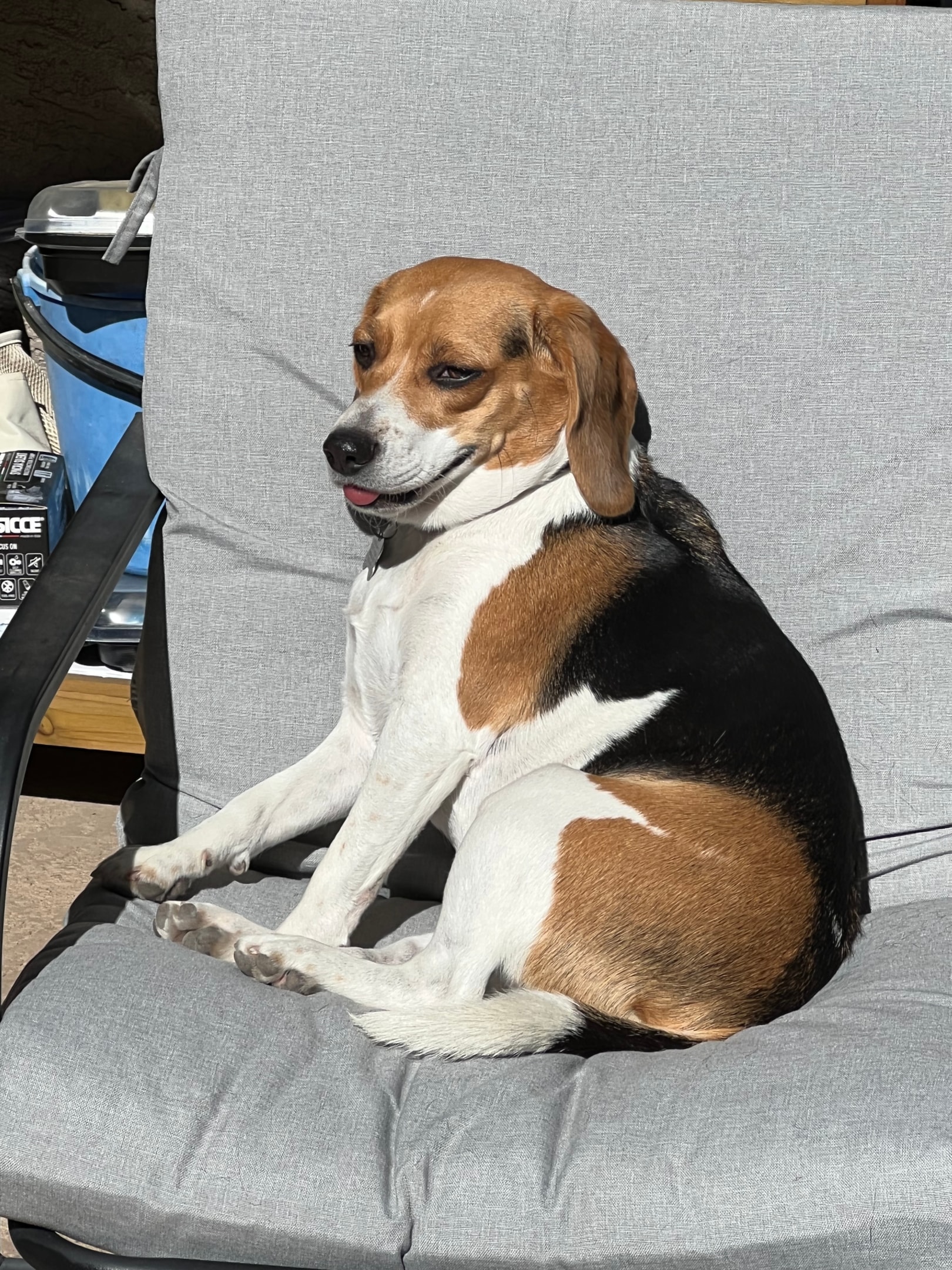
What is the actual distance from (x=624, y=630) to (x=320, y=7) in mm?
1070

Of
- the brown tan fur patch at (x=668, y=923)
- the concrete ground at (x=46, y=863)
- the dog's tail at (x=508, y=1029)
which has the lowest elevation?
the concrete ground at (x=46, y=863)

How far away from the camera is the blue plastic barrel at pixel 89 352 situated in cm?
253

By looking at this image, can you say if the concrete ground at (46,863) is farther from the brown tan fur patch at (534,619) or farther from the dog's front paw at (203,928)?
the brown tan fur patch at (534,619)

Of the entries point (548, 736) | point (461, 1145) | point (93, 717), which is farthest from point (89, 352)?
point (461, 1145)

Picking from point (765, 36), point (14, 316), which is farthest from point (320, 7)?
point (14, 316)

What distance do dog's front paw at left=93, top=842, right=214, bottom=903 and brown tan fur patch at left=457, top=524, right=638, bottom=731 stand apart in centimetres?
45

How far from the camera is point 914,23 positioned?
1.85 meters

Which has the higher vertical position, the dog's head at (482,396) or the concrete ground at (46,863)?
the dog's head at (482,396)

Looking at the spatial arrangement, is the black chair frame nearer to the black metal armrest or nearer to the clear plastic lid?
the black metal armrest

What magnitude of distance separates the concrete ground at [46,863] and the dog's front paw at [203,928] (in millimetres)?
864

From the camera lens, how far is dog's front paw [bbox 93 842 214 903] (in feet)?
5.66

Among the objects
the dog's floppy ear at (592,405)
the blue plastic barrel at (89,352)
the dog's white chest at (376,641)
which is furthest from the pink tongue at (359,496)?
the blue plastic barrel at (89,352)

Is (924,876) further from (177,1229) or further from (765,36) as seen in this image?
(765,36)

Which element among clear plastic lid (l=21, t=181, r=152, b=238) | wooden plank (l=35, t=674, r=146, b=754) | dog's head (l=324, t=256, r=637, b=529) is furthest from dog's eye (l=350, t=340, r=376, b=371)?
wooden plank (l=35, t=674, r=146, b=754)
